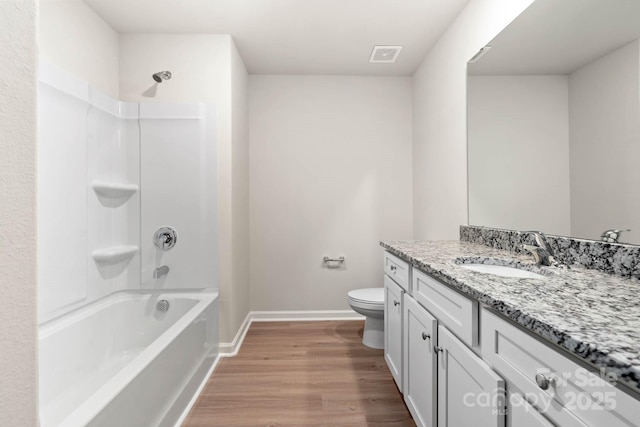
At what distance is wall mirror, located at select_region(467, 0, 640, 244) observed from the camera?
1069mm

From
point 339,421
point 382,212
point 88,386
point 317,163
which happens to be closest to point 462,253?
point 339,421

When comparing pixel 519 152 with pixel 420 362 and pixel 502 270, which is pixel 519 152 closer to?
pixel 502 270

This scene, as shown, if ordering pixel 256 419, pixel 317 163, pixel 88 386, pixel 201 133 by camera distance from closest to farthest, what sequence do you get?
pixel 256 419 < pixel 88 386 < pixel 201 133 < pixel 317 163

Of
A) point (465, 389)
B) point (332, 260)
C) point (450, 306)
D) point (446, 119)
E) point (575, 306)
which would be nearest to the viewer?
point (575, 306)

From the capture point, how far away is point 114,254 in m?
2.22

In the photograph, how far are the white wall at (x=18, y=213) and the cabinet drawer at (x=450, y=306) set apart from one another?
1080 millimetres

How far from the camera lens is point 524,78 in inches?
61.4

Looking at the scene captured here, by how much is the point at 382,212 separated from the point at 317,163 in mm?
830

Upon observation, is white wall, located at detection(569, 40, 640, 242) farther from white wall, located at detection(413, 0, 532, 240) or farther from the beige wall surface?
the beige wall surface

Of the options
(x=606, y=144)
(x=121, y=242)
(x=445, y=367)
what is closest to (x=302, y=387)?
(x=445, y=367)

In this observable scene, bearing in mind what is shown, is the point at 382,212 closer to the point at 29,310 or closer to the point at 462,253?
the point at 462,253

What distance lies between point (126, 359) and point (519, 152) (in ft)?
9.07

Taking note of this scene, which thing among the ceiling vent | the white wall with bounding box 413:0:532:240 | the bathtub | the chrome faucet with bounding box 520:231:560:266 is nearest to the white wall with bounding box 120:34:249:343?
the bathtub

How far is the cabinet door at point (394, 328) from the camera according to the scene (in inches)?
67.4
